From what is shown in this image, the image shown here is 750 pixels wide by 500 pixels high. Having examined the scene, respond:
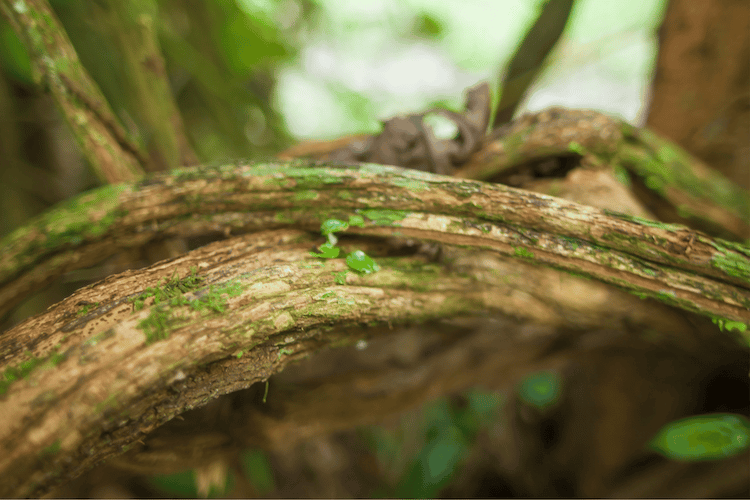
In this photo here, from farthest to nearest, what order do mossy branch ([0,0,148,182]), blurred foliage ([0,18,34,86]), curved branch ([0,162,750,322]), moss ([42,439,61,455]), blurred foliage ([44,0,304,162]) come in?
blurred foliage ([44,0,304,162]) → blurred foliage ([0,18,34,86]) → mossy branch ([0,0,148,182]) → curved branch ([0,162,750,322]) → moss ([42,439,61,455])

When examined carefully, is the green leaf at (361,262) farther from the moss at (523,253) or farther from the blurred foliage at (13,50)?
the blurred foliage at (13,50)

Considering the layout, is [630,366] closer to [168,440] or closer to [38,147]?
[168,440]

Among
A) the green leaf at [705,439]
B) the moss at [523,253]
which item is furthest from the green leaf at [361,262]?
the green leaf at [705,439]

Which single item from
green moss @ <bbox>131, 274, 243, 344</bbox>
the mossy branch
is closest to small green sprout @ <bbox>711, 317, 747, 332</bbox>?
green moss @ <bbox>131, 274, 243, 344</bbox>

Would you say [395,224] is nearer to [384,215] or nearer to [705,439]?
[384,215]

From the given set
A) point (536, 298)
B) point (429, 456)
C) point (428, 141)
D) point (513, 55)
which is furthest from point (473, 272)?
point (429, 456)

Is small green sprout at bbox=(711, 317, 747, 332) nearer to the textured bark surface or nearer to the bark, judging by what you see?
the bark
